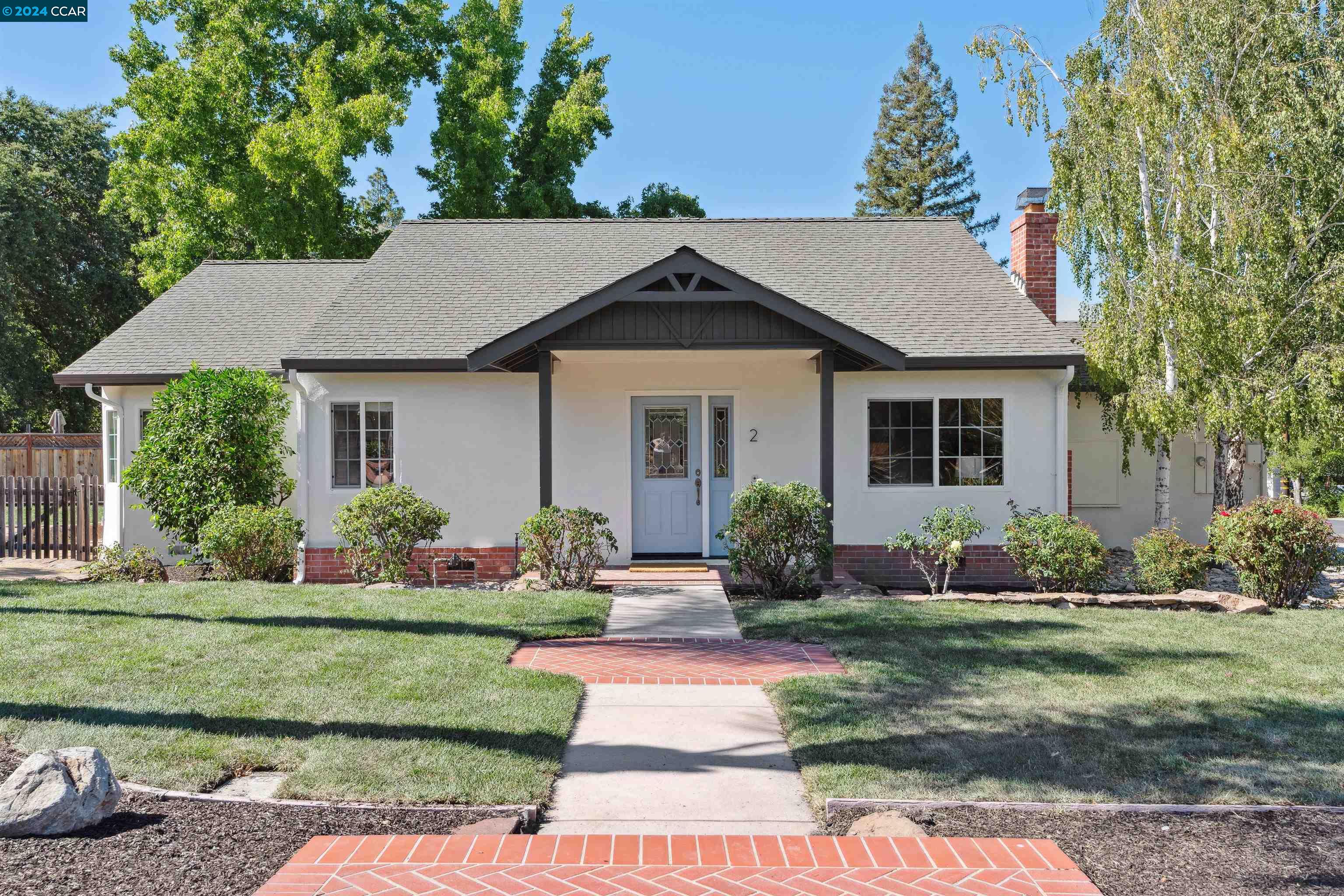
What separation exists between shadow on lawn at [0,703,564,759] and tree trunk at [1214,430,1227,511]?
38.2ft

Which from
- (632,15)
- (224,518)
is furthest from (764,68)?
(224,518)

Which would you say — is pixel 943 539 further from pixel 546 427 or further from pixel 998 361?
pixel 546 427

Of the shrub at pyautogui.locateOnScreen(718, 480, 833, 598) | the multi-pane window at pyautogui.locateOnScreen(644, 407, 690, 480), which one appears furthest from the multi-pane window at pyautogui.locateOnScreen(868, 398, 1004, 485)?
the multi-pane window at pyautogui.locateOnScreen(644, 407, 690, 480)

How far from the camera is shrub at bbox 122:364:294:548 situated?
12391mm

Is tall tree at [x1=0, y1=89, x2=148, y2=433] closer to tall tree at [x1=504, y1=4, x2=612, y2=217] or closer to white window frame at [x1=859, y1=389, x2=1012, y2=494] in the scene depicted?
tall tree at [x1=504, y1=4, x2=612, y2=217]

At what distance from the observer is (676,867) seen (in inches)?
159

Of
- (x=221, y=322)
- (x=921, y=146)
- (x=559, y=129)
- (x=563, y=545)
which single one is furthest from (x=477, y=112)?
(x=921, y=146)

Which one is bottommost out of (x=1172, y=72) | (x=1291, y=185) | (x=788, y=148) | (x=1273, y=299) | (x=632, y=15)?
(x=1273, y=299)

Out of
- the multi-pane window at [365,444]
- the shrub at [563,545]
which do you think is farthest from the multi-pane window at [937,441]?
the multi-pane window at [365,444]

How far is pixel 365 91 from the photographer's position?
26.9m

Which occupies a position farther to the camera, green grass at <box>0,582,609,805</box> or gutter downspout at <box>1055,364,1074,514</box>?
gutter downspout at <box>1055,364,1074,514</box>

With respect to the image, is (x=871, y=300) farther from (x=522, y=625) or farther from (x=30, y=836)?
(x=30, y=836)

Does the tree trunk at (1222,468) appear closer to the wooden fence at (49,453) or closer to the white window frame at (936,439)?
the white window frame at (936,439)

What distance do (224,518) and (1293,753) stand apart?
10930 mm
